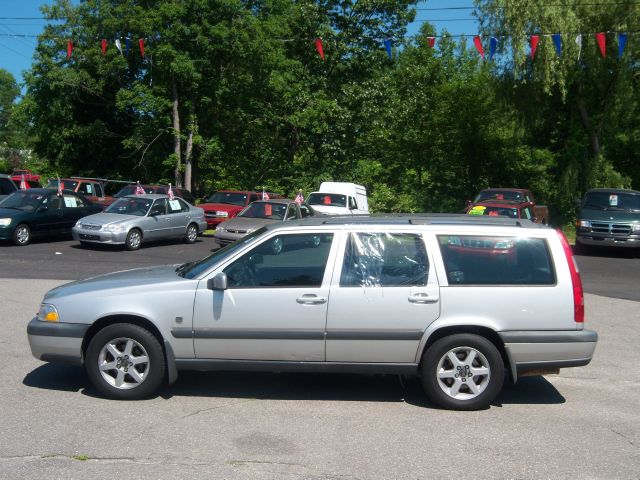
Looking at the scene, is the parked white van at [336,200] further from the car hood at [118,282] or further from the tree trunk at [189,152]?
the car hood at [118,282]

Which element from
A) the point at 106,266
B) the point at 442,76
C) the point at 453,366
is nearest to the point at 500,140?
the point at 442,76

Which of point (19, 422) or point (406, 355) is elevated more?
point (406, 355)

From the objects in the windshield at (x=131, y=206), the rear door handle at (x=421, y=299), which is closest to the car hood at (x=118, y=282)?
the rear door handle at (x=421, y=299)

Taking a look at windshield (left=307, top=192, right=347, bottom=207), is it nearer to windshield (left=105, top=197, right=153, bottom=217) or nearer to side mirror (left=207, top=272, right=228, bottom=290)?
windshield (left=105, top=197, right=153, bottom=217)

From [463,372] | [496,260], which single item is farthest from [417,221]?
[463,372]

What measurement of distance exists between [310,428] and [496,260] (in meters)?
2.19

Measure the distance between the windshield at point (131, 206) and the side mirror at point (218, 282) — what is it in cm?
1377

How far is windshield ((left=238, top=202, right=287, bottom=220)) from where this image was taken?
19.2 meters

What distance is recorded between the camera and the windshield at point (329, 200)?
2477 centimetres

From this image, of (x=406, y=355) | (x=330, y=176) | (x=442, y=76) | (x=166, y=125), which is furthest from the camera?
(x=442, y=76)

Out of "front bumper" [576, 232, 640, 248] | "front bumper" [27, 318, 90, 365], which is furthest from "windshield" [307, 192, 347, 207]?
"front bumper" [27, 318, 90, 365]

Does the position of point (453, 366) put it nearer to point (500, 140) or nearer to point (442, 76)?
point (500, 140)

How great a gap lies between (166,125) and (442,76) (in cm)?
1848

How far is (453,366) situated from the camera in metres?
5.96
